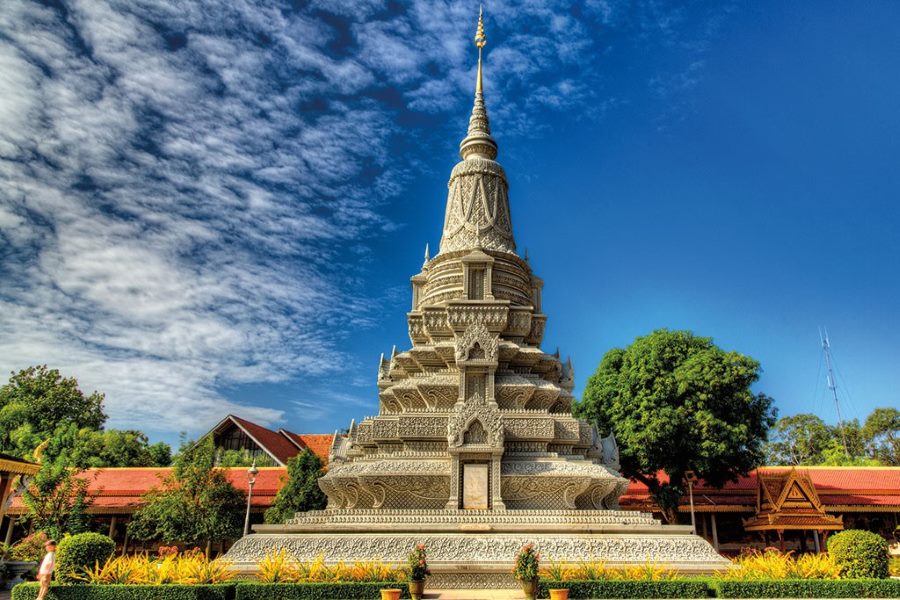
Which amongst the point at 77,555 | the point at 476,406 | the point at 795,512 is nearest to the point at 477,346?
the point at 476,406

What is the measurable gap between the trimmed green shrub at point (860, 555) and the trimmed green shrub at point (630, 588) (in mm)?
4079

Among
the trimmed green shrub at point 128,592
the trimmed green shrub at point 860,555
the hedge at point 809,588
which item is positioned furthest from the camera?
the trimmed green shrub at point 860,555

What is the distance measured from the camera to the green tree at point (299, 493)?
30094 millimetres

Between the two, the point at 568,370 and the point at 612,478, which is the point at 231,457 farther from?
the point at 612,478

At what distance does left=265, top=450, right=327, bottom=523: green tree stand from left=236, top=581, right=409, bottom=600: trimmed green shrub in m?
16.7

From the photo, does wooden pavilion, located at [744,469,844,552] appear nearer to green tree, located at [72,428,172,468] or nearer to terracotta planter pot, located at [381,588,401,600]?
terracotta planter pot, located at [381,588,401,600]

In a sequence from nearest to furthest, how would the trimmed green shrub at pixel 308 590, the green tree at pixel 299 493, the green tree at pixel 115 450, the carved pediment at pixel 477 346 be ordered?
the trimmed green shrub at pixel 308 590, the carved pediment at pixel 477 346, the green tree at pixel 299 493, the green tree at pixel 115 450

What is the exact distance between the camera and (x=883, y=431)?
5334 centimetres

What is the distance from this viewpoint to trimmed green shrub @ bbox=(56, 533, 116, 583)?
1378cm

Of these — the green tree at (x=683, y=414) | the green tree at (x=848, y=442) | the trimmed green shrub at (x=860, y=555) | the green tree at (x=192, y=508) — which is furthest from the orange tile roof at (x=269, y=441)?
the green tree at (x=848, y=442)

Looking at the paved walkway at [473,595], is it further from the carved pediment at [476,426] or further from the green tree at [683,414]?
the green tree at [683,414]

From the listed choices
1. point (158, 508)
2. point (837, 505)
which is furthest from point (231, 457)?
point (837, 505)

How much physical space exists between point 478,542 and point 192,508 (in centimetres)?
1880

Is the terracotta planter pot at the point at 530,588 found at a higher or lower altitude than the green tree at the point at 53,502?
lower
